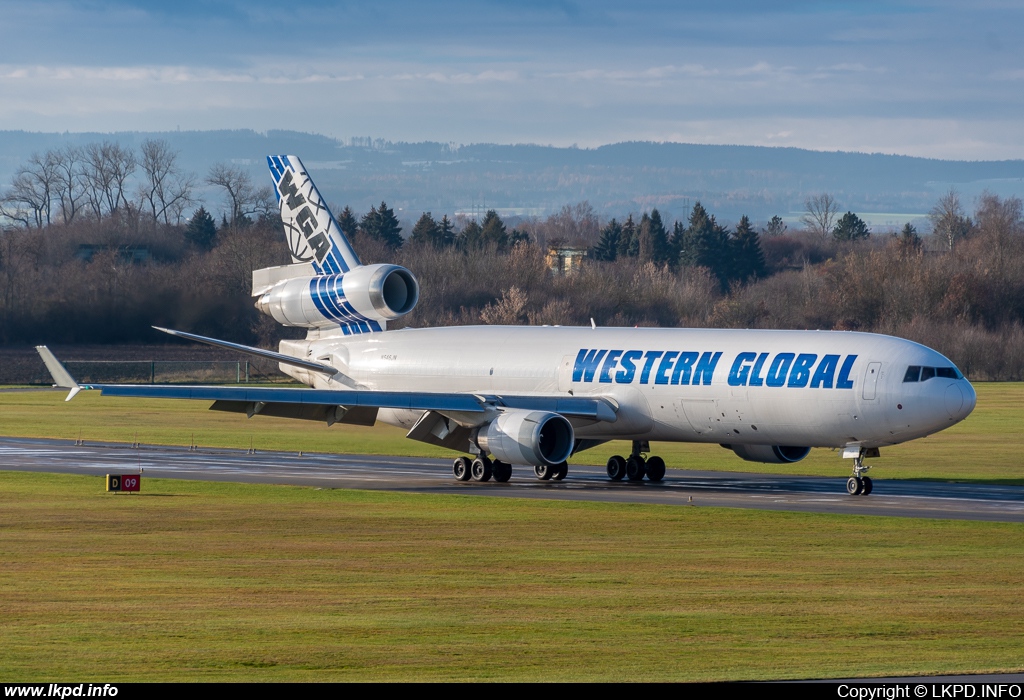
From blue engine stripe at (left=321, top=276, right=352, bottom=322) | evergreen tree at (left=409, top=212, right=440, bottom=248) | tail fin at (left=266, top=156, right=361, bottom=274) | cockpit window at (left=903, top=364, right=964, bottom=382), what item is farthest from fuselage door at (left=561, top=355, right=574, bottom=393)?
evergreen tree at (left=409, top=212, right=440, bottom=248)

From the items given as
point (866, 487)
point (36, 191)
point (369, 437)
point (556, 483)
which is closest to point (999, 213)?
point (36, 191)

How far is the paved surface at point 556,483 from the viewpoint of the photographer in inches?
1497

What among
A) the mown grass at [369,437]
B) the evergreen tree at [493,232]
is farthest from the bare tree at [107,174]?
the mown grass at [369,437]

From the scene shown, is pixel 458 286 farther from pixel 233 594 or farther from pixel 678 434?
pixel 233 594

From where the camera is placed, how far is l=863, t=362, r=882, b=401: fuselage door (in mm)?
39125

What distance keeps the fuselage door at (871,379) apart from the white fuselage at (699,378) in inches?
1.1

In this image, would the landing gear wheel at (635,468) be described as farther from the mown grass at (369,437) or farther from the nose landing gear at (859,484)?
the nose landing gear at (859,484)

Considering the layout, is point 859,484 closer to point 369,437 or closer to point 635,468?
point 635,468

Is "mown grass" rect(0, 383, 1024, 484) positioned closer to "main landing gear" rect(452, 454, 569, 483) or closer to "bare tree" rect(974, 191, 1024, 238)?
"main landing gear" rect(452, 454, 569, 483)

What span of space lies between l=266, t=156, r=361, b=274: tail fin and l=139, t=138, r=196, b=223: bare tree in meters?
142

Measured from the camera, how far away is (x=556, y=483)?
44.8m

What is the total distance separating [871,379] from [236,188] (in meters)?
148

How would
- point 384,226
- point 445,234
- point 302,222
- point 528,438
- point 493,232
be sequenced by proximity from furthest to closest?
1. point 445,234
2. point 384,226
3. point 493,232
4. point 302,222
5. point 528,438
